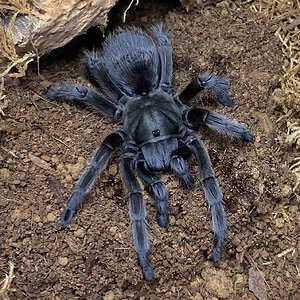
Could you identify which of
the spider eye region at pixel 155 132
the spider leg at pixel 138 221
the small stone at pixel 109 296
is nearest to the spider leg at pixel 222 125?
the spider eye region at pixel 155 132

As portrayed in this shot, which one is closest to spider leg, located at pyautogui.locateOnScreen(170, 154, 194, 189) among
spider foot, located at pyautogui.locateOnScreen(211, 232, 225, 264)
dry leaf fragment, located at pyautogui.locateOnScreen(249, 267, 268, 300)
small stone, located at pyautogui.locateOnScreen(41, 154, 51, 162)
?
spider foot, located at pyautogui.locateOnScreen(211, 232, 225, 264)

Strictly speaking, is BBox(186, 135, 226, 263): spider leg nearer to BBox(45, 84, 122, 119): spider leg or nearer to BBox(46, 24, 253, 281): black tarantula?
BBox(46, 24, 253, 281): black tarantula

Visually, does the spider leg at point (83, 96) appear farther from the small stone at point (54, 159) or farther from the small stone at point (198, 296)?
the small stone at point (198, 296)

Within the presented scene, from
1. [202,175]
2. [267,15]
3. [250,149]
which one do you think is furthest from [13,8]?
[267,15]

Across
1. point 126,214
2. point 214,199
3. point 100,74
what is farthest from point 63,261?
point 100,74

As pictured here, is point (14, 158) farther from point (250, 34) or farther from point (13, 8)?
point (250, 34)
